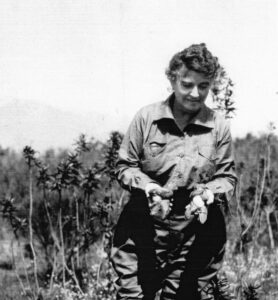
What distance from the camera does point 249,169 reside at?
6.93 m

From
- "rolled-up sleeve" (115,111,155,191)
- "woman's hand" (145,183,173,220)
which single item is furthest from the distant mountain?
"woman's hand" (145,183,173,220)

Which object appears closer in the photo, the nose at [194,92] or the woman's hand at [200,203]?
the woman's hand at [200,203]

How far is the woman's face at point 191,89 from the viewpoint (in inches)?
95.6

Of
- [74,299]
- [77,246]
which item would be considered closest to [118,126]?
[77,246]

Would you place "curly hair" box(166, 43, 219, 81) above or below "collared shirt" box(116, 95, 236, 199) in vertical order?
above

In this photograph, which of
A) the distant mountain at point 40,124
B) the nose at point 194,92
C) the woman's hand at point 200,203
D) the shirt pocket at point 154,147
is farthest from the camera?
the distant mountain at point 40,124

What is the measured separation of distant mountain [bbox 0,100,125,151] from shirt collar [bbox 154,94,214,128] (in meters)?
1.73

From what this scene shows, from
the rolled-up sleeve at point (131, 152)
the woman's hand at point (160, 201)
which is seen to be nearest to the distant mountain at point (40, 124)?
the rolled-up sleeve at point (131, 152)

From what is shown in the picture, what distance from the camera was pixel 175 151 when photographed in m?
2.51

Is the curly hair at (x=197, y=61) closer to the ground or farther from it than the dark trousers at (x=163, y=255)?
farther from it

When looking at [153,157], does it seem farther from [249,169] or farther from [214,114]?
[249,169]

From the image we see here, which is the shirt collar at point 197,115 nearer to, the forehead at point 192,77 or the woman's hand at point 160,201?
the forehead at point 192,77

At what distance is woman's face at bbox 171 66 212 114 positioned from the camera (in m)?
2.43

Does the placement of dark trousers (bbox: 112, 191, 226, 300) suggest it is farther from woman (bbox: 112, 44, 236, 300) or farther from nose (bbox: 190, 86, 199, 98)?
nose (bbox: 190, 86, 199, 98)
